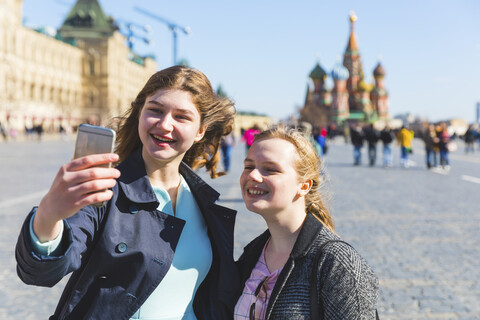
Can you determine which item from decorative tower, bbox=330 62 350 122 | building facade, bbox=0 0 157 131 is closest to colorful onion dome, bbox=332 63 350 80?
decorative tower, bbox=330 62 350 122

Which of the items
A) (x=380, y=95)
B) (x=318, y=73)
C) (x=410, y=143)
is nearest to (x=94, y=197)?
(x=410, y=143)

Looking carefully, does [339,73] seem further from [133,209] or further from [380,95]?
[133,209]

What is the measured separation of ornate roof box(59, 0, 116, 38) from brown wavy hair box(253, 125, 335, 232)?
278 ft

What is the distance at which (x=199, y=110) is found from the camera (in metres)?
2.05

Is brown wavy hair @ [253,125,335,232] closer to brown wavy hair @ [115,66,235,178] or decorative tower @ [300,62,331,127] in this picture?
brown wavy hair @ [115,66,235,178]

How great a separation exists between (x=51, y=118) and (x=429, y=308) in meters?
67.5

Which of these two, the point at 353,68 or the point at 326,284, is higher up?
the point at 353,68

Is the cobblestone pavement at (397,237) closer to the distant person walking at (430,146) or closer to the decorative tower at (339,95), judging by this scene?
the distant person walking at (430,146)

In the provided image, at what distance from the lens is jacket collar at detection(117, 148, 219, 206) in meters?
1.83

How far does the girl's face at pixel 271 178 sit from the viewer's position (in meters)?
1.78

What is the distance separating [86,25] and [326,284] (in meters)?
87.8

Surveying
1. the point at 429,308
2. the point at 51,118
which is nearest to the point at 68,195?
the point at 429,308

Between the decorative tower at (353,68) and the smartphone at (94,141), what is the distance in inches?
3550

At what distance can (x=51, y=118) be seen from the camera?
6675 cm
